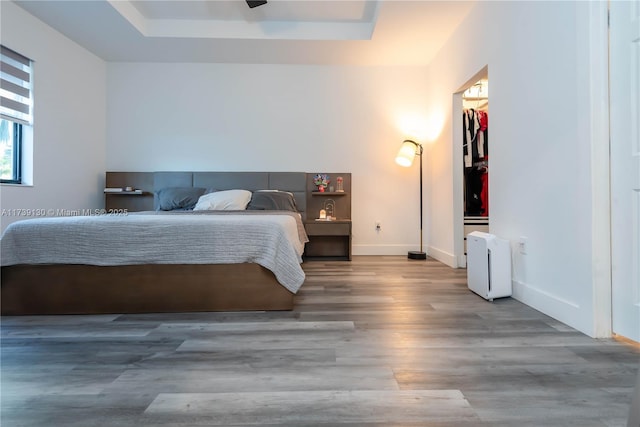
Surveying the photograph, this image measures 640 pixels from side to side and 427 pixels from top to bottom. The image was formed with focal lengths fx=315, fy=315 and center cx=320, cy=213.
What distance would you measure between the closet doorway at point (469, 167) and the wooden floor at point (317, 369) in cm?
151

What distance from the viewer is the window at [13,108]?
118 inches

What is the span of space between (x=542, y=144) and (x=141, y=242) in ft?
8.62

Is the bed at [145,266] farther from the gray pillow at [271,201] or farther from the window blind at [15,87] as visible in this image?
the window blind at [15,87]

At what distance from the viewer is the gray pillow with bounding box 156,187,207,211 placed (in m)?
3.77

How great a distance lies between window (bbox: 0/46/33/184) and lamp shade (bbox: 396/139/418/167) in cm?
413

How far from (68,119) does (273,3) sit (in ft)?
9.01

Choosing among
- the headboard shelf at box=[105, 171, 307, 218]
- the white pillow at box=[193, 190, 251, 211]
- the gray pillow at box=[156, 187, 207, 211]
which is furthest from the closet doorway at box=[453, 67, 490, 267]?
the gray pillow at box=[156, 187, 207, 211]

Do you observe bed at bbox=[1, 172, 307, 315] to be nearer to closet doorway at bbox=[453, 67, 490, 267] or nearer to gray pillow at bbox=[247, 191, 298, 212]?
gray pillow at bbox=[247, 191, 298, 212]

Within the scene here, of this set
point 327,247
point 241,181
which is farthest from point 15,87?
point 327,247

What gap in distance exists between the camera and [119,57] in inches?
164

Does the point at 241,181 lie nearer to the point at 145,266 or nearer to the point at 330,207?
the point at 330,207

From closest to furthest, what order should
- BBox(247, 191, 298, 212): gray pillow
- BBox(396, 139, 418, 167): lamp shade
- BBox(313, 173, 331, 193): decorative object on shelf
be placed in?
BBox(247, 191, 298, 212): gray pillow, BBox(396, 139, 418, 167): lamp shade, BBox(313, 173, 331, 193): decorative object on shelf

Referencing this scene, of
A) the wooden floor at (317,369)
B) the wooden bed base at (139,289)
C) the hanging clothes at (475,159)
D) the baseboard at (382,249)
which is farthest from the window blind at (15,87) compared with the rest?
the hanging clothes at (475,159)

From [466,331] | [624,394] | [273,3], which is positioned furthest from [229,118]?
[624,394]
